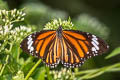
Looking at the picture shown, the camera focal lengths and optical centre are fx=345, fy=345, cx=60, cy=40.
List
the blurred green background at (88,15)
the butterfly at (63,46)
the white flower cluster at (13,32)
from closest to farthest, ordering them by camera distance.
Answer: the white flower cluster at (13,32), the butterfly at (63,46), the blurred green background at (88,15)

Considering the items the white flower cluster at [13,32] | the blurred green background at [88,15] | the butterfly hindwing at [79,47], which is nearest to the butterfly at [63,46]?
the butterfly hindwing at [79,47]

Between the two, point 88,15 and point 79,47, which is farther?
point 88,15

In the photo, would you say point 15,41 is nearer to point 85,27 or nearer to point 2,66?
point 2,66

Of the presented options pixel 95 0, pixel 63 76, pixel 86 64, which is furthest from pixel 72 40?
pixel 95 0

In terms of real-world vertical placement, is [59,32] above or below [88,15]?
below

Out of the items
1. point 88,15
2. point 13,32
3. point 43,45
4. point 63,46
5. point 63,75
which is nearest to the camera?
point 13,32

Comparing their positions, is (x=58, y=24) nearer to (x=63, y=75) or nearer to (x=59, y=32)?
(x=59, y=32)

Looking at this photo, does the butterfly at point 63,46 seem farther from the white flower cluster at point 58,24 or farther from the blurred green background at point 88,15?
the blurred green background at point 88,15

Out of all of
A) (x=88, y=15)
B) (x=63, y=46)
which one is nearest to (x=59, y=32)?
(x=63, y=46)
